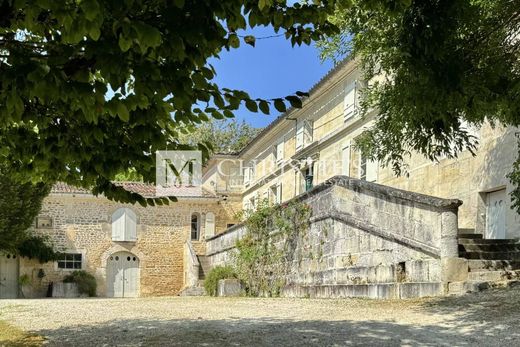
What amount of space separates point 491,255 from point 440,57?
564 cm

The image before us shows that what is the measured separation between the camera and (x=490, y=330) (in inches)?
228

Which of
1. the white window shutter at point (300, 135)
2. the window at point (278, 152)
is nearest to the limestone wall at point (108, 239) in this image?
the window at point (278, 152)

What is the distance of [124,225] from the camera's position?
90.3 ft

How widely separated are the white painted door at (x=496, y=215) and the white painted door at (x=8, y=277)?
20.0m

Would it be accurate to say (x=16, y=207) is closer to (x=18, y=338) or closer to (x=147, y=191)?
(x=147, y=191)

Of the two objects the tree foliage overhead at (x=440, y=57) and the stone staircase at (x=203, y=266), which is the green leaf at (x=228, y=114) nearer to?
the tree foliage overhead at (x=440, y=57)

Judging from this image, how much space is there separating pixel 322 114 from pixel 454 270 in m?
13.8

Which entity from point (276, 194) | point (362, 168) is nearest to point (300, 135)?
point (276, 194)

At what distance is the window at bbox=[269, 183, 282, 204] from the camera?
2638cm

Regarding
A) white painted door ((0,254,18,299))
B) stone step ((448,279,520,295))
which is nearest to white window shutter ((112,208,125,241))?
white painted door ((0,254,18,299))

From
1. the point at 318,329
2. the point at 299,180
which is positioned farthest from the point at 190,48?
the point at 299,180

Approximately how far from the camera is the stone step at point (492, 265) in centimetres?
929

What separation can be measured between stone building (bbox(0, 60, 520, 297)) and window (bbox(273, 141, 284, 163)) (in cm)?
10

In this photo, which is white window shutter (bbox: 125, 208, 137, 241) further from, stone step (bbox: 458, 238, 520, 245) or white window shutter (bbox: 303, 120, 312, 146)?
stone step (bbox: 458, 238, 520, 245)
